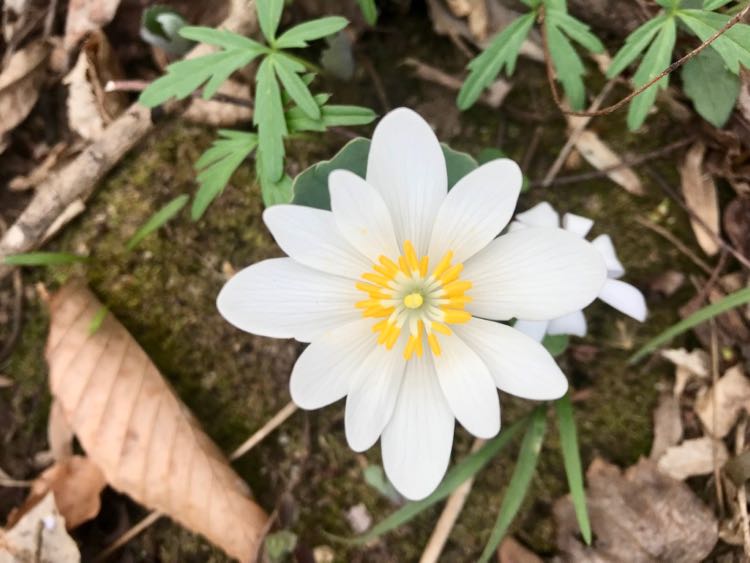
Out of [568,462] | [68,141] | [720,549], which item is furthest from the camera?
[68,141]

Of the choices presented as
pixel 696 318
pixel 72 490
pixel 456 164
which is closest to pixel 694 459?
pixel 696 318

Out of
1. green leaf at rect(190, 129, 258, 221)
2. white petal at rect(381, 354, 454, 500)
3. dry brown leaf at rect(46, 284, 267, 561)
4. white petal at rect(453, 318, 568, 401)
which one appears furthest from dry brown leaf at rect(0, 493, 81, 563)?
white petal at rect(453, 318, 568, 401)

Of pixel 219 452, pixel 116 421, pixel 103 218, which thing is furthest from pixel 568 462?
pixel 103 218

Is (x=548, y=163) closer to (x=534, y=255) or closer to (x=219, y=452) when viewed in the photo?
(x=534, y=255)

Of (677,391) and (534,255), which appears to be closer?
(534,255)

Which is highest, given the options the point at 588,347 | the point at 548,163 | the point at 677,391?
the point at 548,163

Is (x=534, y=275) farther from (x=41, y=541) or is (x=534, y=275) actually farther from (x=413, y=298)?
(x=41, y=541)

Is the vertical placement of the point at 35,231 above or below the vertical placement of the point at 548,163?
above

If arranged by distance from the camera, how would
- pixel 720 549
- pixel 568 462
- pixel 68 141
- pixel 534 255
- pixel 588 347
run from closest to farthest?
pixel 534 255 < pixel 568 462 < pixel 720 549 < pixel 588 347 < pixel 68 141
